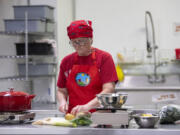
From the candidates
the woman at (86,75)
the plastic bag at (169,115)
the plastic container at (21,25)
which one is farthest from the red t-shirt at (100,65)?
the plastic container at (21,25)

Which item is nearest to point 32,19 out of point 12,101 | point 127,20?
point 127,20

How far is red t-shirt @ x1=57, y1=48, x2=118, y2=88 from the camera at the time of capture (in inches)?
112

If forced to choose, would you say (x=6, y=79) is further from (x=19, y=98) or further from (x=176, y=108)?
(x=176, y=108)

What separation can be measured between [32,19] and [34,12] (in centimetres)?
15

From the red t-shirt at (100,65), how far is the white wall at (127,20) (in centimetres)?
301

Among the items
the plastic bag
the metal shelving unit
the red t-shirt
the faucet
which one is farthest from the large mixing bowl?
the faucet

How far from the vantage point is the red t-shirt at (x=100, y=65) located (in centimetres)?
285

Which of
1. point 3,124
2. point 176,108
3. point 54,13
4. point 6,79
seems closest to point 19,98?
point 3,124

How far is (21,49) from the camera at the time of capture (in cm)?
552

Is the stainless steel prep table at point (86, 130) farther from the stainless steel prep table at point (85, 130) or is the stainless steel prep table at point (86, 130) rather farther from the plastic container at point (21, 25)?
the plastic container at point (21, 25)

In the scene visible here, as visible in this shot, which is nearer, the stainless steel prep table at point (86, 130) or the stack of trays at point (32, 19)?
the stainless steel prep table at point (86, 130)

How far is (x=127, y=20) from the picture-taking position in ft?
19.7

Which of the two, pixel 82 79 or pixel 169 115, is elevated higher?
pixel 82 79

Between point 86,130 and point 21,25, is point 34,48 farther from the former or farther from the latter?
point 86,130
